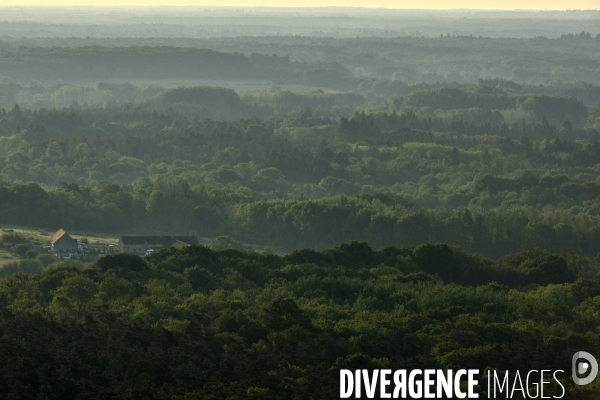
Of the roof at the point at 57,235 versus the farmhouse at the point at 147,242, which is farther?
the farmhouse at the point at 147,242

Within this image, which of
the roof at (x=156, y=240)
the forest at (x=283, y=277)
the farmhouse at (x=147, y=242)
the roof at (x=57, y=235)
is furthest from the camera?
the roof at (x=156, y=240)

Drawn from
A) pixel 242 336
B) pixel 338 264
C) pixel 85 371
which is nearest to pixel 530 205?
pixel 338 264

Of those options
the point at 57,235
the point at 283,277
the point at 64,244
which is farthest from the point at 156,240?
the point at 283,277

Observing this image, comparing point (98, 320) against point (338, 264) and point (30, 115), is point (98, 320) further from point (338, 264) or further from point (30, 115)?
point (30, 115)

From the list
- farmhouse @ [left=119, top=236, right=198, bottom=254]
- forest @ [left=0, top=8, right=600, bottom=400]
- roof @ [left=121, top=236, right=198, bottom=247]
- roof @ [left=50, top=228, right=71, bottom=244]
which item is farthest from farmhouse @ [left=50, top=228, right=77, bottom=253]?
roof @ [left=121, top=236, right=198, bottom=247]

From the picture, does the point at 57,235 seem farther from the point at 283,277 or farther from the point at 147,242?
the point at 283,277

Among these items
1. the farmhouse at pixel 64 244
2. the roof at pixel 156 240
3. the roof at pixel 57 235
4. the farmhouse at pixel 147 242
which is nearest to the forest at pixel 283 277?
the farmhouse at pixel 64 244

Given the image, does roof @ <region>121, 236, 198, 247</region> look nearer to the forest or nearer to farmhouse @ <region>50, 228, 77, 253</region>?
the forest

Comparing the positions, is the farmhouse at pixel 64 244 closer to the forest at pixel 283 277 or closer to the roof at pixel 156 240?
the forest at pixel 283 277
